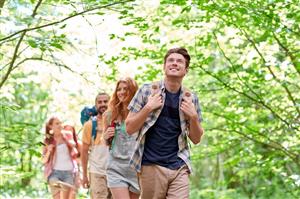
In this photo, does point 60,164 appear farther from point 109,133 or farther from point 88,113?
point 109,133

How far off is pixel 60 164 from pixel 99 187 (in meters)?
1.65

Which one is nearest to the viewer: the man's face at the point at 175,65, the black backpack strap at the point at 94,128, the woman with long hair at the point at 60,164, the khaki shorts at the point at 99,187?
the man's face at the point at 175,65

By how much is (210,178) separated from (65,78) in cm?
1069

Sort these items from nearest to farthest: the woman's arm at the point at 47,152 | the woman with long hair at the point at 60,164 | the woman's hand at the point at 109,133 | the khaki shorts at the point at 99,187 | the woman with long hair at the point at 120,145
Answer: the woman with long hair at the point at 120,145 < the woman's hand at the point at 109,133 < the khaki shorts at the point at 99,187 < the woman's arm at the point at 47,152 < the woman with long hair at the point at 60,164

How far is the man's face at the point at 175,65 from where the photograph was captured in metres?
4.89

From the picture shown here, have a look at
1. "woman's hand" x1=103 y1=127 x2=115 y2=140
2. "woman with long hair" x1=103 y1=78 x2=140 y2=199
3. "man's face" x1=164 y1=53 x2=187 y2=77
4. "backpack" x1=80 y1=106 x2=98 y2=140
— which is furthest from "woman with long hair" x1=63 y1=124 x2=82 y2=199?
"man's face" x1=164 y1=53 x2=187 y2=77

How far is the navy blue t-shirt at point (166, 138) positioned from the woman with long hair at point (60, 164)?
12.7ft

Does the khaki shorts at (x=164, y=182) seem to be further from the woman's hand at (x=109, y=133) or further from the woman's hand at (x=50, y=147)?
the woman's hand at (x=50, y=147)

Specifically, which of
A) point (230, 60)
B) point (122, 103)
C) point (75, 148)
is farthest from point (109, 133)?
point (230, 60)

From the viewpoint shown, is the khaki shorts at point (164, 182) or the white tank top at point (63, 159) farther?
the white tank top at point (63, 159)

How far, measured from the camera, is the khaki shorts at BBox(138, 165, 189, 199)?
16.1ft

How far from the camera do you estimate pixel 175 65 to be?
4.90 meters

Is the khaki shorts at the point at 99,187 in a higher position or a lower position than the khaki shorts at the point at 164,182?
lower

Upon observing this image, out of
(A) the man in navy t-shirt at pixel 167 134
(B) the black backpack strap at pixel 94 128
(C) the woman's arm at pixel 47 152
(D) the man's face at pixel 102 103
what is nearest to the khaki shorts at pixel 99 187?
(B) the black backpack strap at pixel 94 128
